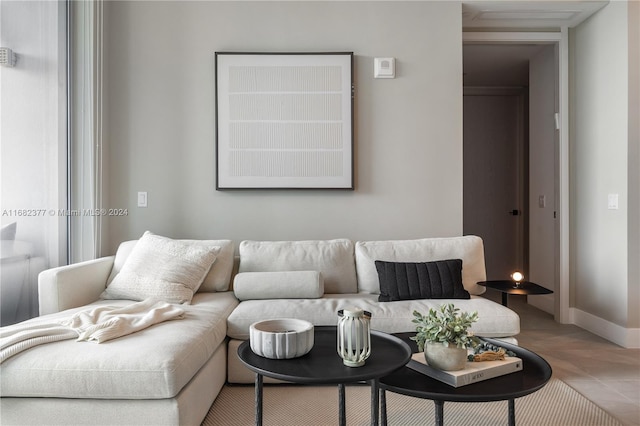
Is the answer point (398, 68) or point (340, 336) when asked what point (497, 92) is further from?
point (340, 336)

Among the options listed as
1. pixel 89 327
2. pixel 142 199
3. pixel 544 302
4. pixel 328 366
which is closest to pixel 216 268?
pixel 142 199

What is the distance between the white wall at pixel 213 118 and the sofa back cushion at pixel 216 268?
375 millimetres

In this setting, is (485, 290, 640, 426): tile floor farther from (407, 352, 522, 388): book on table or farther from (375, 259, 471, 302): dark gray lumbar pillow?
(407, 352, 522, 388): book on table

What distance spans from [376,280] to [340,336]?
1.48 metres

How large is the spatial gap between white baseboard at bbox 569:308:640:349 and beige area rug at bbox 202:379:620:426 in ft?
3.81

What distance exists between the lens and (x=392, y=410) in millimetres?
2168

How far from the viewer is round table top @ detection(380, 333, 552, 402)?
4.57 ft

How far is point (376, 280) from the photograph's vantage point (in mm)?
2912

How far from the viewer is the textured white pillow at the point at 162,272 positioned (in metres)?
2.56

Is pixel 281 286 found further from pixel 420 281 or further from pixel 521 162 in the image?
pixel 521 162

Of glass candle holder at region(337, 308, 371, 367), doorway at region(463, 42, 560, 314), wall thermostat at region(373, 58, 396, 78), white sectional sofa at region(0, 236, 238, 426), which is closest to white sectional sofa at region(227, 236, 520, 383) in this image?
white sectional sofa at region(0, 236, 238, 426)

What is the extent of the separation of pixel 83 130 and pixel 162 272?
124 cm

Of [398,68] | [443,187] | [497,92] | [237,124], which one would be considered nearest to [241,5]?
[237,124]

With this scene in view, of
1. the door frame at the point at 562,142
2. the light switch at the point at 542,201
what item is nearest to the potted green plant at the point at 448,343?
the door frame at the point at 562,142
